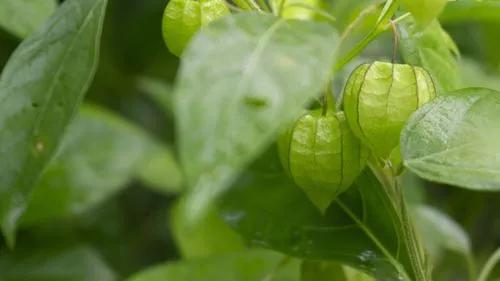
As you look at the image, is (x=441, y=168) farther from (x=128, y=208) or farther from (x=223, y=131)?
(x=128, y=208)

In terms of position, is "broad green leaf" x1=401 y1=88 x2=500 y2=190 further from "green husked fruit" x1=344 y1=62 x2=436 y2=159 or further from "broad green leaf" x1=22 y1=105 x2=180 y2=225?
"broad green leaf" x1=22 y1=105 x2=180 y2=225

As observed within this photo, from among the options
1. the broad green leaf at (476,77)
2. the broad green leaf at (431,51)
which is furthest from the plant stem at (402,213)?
the broad green leaf at (476,77)

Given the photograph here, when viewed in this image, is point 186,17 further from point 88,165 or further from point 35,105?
point 88,165

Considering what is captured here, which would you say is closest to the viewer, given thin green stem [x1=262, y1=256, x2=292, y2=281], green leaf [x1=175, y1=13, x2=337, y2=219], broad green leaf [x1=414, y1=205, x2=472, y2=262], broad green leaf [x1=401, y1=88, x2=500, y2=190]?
green leaf [x1=175, y1=13, x2=337, y2=219]

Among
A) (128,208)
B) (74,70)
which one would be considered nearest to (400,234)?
(74,70)

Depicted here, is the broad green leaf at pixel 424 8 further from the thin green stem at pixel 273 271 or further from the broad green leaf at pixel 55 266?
the broad green leaf at pixel 55 266

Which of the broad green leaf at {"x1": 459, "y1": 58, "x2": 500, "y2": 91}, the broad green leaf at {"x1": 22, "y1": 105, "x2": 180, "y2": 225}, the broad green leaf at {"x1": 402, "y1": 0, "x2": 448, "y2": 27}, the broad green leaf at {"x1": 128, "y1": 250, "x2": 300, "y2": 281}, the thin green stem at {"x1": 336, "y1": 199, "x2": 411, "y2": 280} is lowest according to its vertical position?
the broad green leaf at {"x1": 22, "y1": 105, "x2": 180, "y2": 225}

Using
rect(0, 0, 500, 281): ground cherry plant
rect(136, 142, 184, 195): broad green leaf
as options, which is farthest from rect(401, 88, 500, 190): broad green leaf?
rect(136, 142, 184, 195): broad green leaf
